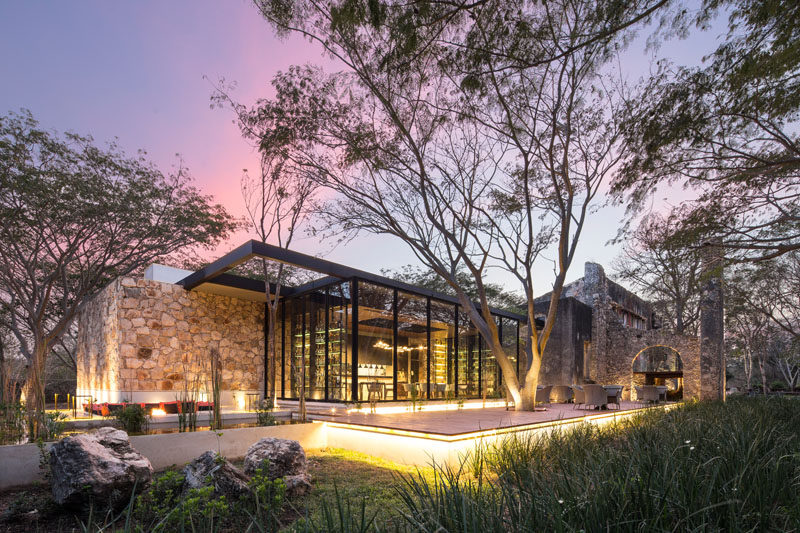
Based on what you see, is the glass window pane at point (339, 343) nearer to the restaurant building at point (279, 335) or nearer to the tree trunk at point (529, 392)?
the restaurant building at point (279, 335)

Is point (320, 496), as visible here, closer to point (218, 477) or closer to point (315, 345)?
point (218, 477)

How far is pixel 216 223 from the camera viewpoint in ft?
47.5

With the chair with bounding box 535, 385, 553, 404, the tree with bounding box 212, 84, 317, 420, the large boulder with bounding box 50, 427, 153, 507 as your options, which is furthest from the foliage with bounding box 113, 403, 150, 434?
the chair with bounding box 535, 385, 553, 404

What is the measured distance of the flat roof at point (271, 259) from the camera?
9.38 m

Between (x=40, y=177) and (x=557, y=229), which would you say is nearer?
(x=40, y=177)

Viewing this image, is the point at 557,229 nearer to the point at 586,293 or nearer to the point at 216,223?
the point at 586,293

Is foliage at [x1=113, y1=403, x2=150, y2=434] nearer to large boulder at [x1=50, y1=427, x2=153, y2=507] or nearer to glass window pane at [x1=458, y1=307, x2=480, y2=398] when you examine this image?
large boulder at [x1=50, y1=427, x2=153, y2=507]

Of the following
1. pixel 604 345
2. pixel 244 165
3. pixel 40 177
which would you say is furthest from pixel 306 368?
pixel 604 345

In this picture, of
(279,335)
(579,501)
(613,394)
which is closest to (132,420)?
(579,501)

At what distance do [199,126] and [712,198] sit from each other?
11534 millimetres

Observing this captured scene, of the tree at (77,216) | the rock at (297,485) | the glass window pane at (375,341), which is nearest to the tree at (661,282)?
the glass window pane at (375,341)

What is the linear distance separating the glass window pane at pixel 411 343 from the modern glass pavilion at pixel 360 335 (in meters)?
0.03

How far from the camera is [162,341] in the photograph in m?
11.5

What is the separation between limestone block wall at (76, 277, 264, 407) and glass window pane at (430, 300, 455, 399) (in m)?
5.01
